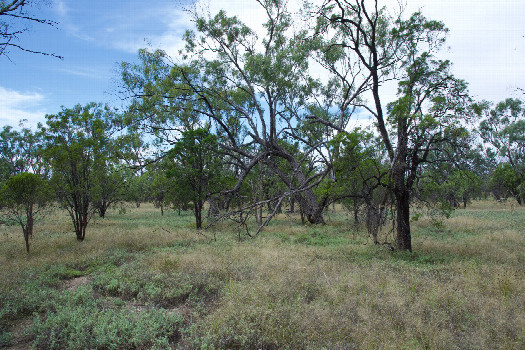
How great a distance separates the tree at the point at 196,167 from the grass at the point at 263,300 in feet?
29.5

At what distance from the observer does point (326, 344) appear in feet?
15.5

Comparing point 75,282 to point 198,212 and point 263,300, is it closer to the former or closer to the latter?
point 263,300

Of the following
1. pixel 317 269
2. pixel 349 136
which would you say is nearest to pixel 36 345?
pixel 317 269

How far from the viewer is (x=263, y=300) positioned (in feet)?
20.1

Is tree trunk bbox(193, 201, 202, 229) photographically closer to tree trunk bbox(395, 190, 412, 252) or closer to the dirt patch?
the dirt patch

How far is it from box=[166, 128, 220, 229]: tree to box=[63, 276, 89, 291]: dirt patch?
10848 millimetres

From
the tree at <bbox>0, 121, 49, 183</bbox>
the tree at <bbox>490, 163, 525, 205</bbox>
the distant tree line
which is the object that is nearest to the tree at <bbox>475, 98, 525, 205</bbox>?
the tree at <bbox>490, 163, 525, 205</bbox>

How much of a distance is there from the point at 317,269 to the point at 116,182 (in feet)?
51.9

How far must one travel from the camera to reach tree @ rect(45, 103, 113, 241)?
546 inches

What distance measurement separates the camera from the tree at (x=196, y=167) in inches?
774

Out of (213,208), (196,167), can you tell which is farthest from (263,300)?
(196,167)

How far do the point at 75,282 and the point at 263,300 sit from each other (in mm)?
5608

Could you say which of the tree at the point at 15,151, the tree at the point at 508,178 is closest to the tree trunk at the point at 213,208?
the tree at the point at 15,151

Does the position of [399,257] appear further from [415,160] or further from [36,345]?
[36,345]
